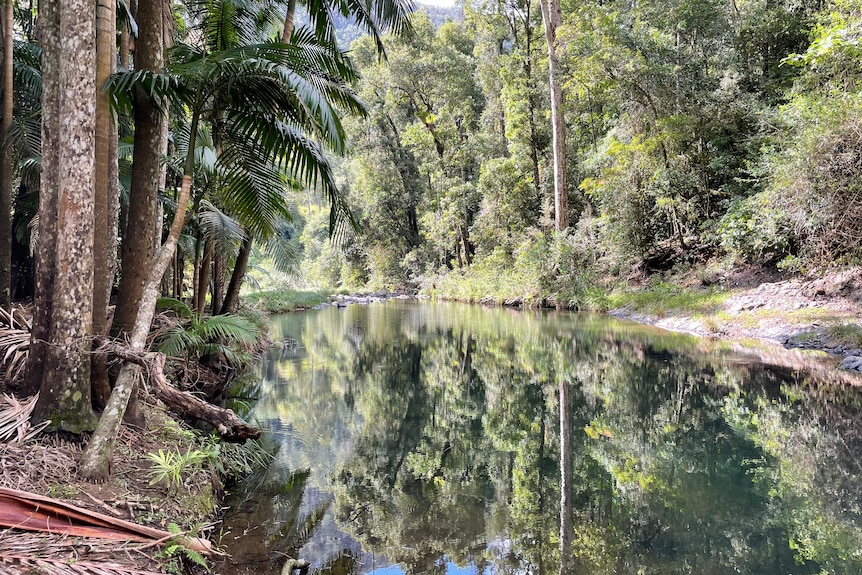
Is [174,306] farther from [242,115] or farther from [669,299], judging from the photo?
[669,299]

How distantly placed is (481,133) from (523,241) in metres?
8.67

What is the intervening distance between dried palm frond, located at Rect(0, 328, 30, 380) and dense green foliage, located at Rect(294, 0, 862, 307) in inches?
122

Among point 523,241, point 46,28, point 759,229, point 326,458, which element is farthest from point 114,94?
point 523,241

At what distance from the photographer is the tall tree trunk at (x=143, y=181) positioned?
172 inches

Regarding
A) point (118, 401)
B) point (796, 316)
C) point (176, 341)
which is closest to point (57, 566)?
point (118, 401)

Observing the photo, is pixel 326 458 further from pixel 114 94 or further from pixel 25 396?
pixel 114 94

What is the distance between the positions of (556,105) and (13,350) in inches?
759

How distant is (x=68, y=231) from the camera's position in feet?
11.5

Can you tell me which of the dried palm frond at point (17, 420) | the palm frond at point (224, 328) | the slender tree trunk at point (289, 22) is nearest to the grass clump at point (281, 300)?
the palm frond at point (224, 328)

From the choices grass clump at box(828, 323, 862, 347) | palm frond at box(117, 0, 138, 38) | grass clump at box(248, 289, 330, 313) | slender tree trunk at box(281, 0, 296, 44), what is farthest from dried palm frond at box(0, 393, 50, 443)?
grass clump at box(248, 289, 330, 313)

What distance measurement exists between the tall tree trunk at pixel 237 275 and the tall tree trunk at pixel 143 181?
16.0 feet

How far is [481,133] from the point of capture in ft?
98.4

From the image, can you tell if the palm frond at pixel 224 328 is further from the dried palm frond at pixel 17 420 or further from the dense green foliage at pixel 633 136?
the dried palm frond at pixel 17 420

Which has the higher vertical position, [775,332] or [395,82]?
[395,82]
